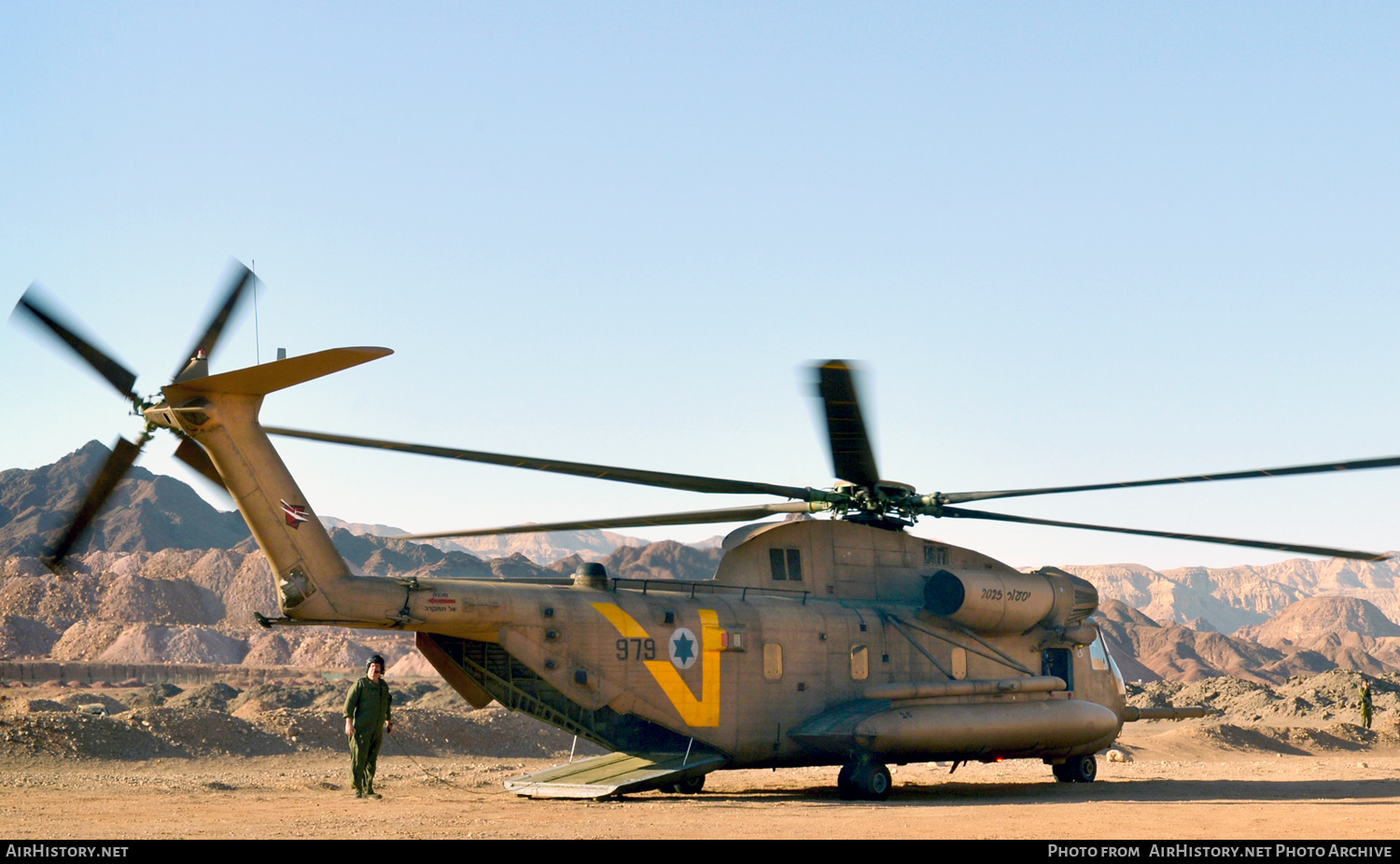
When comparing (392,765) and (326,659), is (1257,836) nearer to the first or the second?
(392,765)

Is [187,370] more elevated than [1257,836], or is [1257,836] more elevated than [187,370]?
[187,370]

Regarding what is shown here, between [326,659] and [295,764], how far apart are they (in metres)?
56.3

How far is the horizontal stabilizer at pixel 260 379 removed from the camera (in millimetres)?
12844

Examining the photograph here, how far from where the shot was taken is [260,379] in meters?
13.4

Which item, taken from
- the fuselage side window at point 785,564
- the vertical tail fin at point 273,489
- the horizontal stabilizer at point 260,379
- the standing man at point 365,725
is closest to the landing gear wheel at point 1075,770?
the fuselage side window at point 785,564

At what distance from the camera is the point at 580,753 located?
57.5 feet

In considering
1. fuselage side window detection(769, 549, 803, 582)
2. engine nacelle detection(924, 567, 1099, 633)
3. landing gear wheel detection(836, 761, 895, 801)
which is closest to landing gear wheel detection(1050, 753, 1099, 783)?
engine nacelle detection(924, 567, 1099, 633)

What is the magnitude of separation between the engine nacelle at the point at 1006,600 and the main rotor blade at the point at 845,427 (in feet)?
7.37

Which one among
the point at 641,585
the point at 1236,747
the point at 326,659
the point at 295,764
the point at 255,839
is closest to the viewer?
the point at 255,839

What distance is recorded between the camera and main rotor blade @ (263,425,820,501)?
1370 cm

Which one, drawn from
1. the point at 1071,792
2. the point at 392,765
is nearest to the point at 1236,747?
the point at 1071,792

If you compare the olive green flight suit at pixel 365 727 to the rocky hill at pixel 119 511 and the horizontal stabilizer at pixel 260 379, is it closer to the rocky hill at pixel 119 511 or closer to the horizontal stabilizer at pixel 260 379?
the horizontal stabilizer at pixel 260 379

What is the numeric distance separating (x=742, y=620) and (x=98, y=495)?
26.0 ft

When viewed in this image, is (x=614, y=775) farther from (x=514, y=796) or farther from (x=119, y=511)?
(x=119, y=511)
